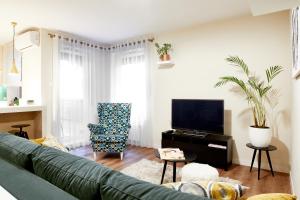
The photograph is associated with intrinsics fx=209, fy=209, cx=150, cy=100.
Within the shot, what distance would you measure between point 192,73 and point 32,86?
3.14 meters

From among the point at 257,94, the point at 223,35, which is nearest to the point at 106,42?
the point at 223,35

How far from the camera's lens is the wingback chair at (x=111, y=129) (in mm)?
3760

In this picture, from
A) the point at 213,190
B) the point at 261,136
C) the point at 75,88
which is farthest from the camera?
the point at 75,88

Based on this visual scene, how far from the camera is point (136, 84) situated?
468 centimetres

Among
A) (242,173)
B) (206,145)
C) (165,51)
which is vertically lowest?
(242,173)

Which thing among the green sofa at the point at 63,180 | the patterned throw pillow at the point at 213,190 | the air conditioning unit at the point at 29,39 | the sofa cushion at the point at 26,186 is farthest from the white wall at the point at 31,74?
the patterned throw pillow at the point at 213,190

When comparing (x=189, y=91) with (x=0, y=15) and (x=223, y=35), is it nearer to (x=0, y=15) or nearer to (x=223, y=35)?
(x=223, y=35)

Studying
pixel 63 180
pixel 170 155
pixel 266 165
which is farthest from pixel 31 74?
pixel 266 165

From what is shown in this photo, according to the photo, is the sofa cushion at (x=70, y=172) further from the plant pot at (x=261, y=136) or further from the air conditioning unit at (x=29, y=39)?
the air conditioning unit at (x=29, y=39)

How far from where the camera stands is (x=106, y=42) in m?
5.00

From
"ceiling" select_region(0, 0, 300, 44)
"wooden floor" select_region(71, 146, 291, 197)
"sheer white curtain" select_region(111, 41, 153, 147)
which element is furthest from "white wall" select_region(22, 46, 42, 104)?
"sheer white curtain" select_region(111, 41, 153, 147)

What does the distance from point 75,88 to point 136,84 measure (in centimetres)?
131

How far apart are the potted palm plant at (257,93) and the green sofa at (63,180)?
2.47 metres

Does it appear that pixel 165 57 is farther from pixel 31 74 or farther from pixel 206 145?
pixel 31 74
